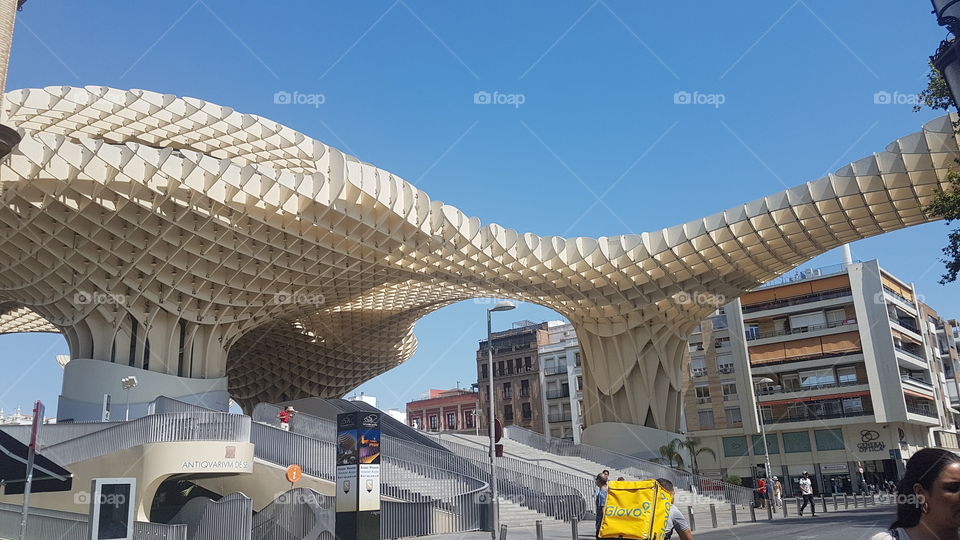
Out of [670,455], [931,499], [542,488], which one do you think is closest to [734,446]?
[670,455]

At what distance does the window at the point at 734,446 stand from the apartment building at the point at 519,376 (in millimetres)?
24087

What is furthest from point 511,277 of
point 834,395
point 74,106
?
point 834,395

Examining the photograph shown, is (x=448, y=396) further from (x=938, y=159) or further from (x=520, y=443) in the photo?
(x=938, y=159)

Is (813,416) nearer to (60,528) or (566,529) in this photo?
(566,529)

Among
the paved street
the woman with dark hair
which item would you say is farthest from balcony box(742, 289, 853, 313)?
the woman with dark hair

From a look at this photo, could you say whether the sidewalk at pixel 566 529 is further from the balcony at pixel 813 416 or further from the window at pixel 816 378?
the window at pixel 816 378

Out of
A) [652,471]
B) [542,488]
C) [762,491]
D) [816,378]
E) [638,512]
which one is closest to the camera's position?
[638,512]

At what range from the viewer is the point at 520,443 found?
41.9 meters

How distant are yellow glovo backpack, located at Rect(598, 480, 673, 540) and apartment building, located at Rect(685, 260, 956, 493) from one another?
53628mm

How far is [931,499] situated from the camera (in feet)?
10.1

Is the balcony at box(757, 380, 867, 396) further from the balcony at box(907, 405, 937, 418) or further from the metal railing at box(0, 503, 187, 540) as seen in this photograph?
the metal railing at box(0, 503, 187, 540)

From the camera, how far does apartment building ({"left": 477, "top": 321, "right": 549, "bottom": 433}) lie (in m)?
84.7

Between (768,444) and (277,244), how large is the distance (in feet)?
146

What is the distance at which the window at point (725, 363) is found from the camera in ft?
209
